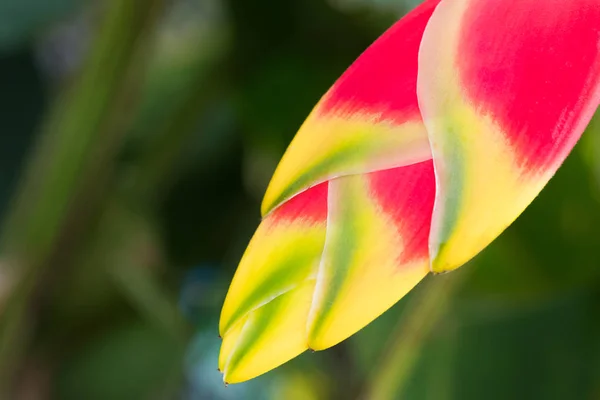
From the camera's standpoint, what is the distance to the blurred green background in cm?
29

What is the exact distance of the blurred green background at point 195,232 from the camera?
0.29 m

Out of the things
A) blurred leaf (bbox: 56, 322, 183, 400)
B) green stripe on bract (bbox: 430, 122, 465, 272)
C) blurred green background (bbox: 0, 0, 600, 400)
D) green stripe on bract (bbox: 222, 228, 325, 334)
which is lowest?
blurred leaf (bbox: 56, 322, 183, 400)

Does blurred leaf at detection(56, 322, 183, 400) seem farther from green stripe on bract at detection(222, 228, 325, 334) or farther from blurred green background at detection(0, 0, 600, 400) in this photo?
green stripe on bract at detection(222, 228, 325, 334)

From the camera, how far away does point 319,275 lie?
0.30ft

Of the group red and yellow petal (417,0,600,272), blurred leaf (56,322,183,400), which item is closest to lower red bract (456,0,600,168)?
red and yellow petal (417,0,600,272)

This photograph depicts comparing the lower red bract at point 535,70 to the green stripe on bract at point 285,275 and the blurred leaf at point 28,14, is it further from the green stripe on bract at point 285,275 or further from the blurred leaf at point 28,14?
the blurred leaf at point 28,14

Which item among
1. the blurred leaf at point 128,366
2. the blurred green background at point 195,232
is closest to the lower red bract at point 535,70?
the blurred green background at point 195,232

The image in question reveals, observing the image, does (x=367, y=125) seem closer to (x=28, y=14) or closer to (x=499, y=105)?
(x=499, y=105)

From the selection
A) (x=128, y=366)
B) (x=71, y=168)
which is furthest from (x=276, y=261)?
(x=128, y=366)

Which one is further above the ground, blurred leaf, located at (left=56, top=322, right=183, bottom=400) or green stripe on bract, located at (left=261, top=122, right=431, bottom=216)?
green stripe on bract, located at (left=261, top=122, right=431, bottom=216)

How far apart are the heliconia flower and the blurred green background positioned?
0.17m

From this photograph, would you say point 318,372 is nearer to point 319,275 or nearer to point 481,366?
point 481,366

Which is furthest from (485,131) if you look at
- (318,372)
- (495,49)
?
(318,372)

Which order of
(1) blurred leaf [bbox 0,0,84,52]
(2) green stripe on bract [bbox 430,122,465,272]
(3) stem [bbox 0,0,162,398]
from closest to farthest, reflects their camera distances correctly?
(2) green stripe on bract [bbox 430,122,465,272]
(3) stem [bbox 0,0,162,398]
(1) blurred leaf [bbox 0,0,84,52]
